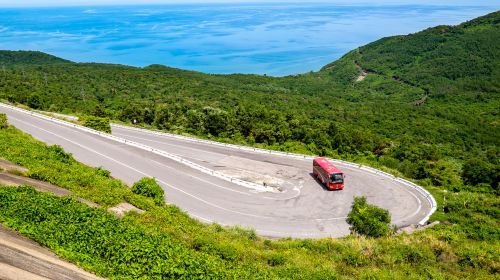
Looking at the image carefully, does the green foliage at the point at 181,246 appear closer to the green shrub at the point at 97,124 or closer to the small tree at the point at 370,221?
the small tree at the point at 370,221

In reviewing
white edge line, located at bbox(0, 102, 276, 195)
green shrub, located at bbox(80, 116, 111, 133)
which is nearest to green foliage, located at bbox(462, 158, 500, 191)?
white edge line, located at bbox(0, 102, 276, 195)

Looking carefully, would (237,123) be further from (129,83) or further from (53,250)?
(129,83)

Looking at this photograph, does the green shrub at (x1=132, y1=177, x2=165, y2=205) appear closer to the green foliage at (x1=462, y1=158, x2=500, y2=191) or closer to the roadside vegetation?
the roadside vegetation

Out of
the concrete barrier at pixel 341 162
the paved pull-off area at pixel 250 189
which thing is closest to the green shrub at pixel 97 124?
the paved pull-off area at pixel 250 189

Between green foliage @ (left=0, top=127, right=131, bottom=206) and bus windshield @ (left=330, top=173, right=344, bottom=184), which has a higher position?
green foliage @ (left=0, top=127, right=131, bottom=206)

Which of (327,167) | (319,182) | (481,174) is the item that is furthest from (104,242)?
(481,174)

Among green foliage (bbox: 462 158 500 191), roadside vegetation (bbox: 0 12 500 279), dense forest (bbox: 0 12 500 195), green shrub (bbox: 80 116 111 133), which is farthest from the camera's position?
dense forest (bbox: 0 12 500 195)

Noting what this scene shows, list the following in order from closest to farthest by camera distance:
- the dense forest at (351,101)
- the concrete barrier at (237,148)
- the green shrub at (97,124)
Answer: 1. the concrete barrier at (237,148)
2. the green shrub at (97,124)
3. the dense forest at (351,101)

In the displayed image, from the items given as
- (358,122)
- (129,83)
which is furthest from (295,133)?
(129,83)
